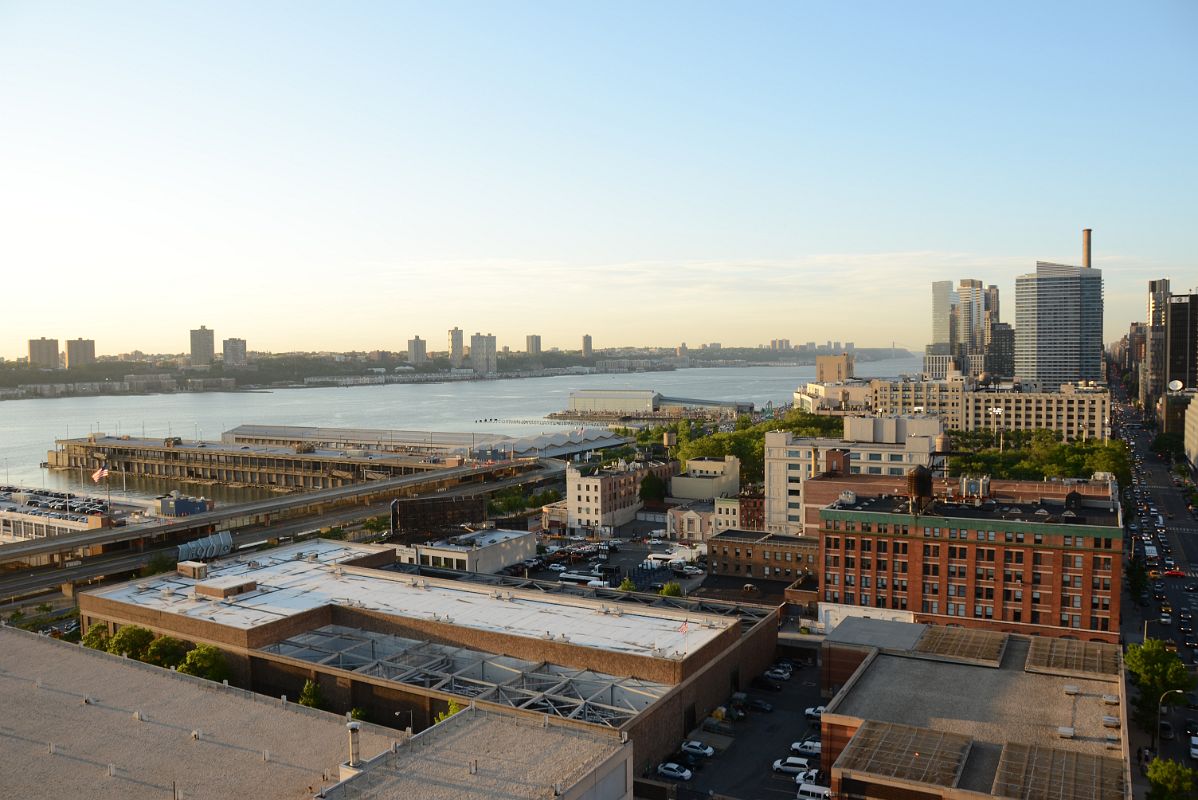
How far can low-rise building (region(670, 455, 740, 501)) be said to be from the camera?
141ft

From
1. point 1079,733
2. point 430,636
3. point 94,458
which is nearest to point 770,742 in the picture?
point 1079,733

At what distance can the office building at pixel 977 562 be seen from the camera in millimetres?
20750

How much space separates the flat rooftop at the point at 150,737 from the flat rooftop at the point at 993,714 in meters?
6.87

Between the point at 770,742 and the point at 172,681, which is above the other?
the point at 172,681

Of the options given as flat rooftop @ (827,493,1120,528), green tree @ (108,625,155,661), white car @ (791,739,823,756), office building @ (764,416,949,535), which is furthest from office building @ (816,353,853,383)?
green tree @ (108,625,155,661)

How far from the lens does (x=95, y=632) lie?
19.6 m

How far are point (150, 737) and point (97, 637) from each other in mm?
8858

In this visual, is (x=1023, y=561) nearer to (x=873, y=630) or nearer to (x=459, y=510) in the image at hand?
(x=873, y=630)

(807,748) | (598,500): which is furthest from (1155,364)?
(807,748)

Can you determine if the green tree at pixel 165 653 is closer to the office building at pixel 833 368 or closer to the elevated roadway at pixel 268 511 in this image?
the elevated roadway at pixel 268 511

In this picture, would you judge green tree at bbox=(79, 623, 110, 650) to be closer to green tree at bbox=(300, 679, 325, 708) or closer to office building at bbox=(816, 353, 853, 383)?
green tree at bbox=(300, 679, 325, 708)

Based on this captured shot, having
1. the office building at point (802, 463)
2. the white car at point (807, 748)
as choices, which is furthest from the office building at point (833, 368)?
the white car at point (807, 748)

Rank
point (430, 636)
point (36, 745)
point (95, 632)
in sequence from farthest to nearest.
A: 1. point (95, 632)
2. point (430, 636)
3. point (36, 745)

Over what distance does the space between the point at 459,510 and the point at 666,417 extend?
73.6 meters
